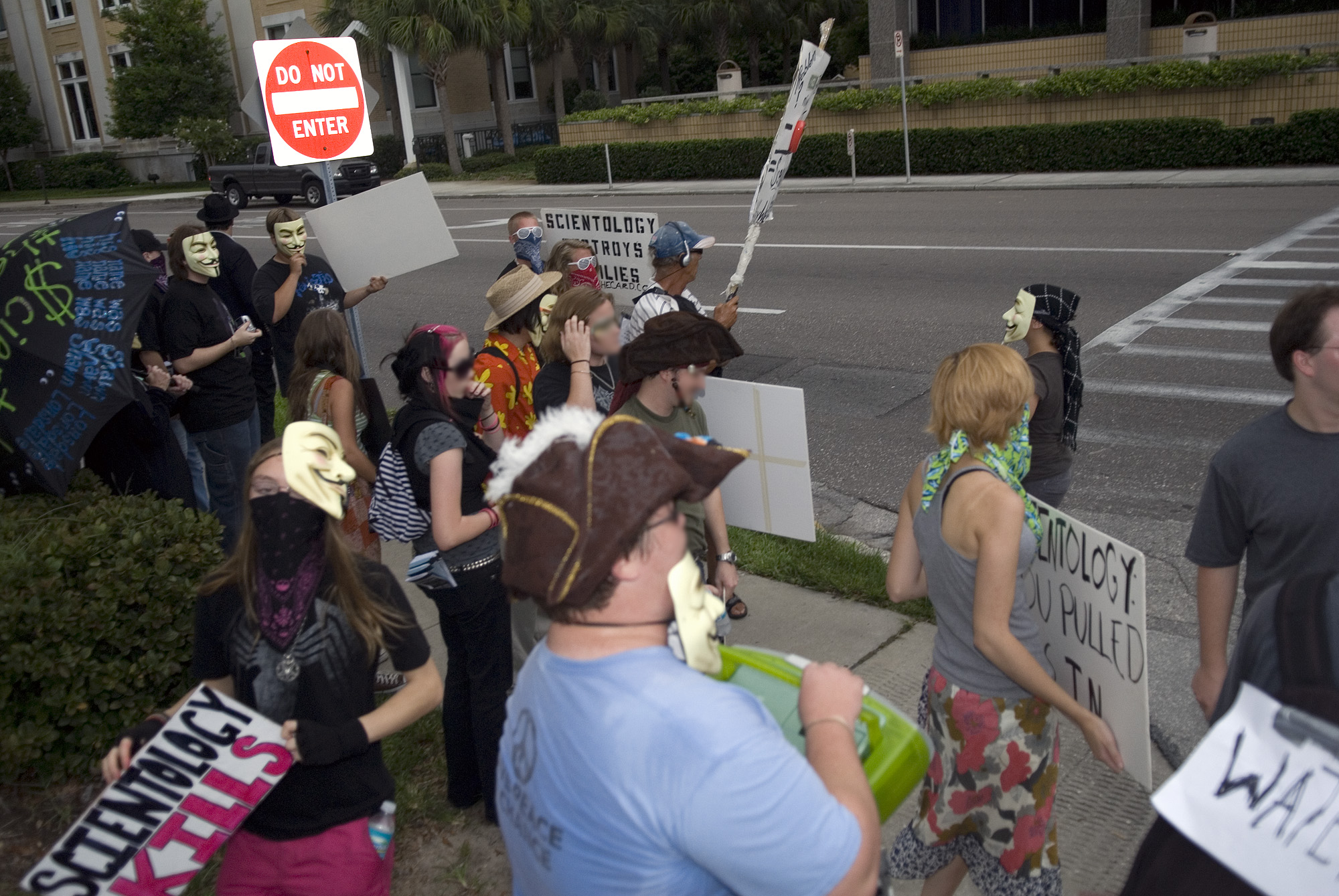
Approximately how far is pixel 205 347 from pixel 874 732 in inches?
196

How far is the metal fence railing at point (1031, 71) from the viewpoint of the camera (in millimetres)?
21219

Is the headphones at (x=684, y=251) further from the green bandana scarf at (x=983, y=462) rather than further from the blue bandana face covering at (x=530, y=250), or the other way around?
the green bandana scarf at (x=983, y=462)

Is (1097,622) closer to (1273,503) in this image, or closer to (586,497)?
(1273,503)

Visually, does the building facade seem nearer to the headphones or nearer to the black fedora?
the black fedora

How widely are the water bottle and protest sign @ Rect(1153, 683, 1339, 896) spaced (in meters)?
1.84

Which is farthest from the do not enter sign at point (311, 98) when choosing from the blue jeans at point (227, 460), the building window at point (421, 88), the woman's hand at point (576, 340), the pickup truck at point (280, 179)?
the building window at point (421, 88)

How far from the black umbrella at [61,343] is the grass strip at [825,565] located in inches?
123

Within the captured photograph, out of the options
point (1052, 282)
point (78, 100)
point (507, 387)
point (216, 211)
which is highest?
point (78, 100)

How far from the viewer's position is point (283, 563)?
8.30 feet

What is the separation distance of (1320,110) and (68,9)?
46.9 metres

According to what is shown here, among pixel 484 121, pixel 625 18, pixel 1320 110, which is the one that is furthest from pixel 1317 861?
pixel 484 121

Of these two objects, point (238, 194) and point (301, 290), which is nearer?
point (301, 290)

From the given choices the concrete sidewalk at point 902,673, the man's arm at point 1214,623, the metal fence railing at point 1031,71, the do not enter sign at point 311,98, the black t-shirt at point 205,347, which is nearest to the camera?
the man's arm at point 1214,623

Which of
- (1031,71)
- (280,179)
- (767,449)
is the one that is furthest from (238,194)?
(767,449)
